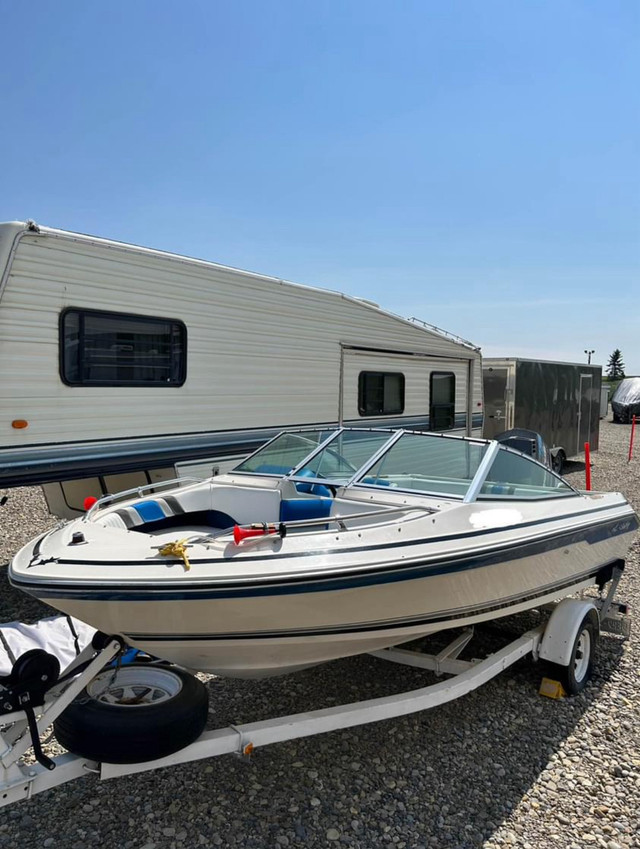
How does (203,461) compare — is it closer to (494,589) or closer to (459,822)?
(494,589)

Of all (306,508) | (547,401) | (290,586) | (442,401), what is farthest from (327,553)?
(547,401)

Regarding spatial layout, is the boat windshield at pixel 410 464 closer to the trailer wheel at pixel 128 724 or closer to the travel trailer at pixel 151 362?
the travel trailer at pixel 151 362

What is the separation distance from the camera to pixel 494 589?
11.4 feet

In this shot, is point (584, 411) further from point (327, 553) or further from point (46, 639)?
point (46, 639)

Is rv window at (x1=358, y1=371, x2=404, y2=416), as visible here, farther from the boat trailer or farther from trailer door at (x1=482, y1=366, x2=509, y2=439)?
the boat trailer

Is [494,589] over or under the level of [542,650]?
over

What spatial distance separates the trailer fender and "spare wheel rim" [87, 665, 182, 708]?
224 cm

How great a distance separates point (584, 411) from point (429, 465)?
11.0 meters

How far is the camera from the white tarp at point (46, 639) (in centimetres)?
290

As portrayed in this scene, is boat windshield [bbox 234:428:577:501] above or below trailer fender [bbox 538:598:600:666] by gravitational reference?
above

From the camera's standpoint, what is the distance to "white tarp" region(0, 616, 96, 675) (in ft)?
9.53

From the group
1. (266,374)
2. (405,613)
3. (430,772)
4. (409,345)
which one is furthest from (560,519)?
(409,345)

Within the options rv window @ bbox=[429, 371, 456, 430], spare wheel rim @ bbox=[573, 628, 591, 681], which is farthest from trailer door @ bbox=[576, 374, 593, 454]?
spare wheel rim @ bbox=[573, 628, 591, 681]

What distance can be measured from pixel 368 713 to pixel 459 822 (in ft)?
1.87
